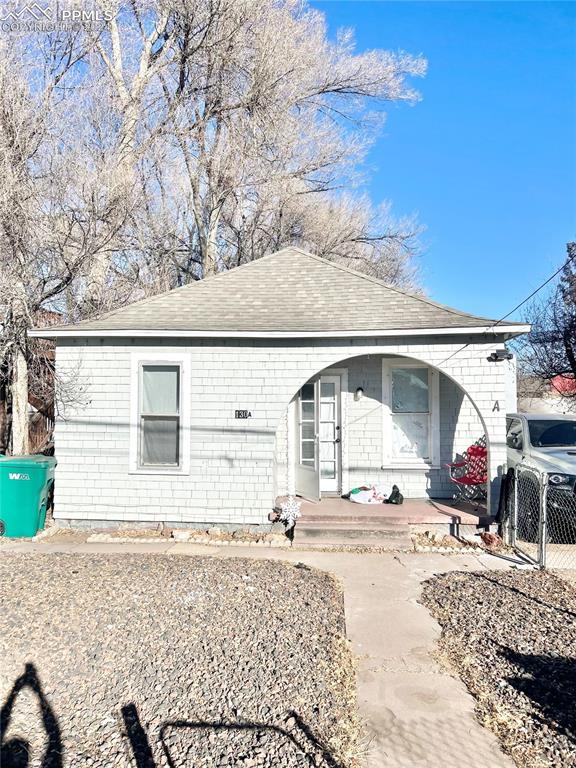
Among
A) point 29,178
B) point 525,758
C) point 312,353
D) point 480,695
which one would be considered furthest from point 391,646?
point 29,178

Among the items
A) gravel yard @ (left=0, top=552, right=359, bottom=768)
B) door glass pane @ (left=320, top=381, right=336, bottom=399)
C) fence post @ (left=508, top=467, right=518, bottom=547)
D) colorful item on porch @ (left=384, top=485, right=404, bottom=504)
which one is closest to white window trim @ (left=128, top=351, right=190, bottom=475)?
gravel yard @ (left=0, top=552, right=359, bottom=768)

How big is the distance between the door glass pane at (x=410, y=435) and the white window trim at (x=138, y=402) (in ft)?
11.0

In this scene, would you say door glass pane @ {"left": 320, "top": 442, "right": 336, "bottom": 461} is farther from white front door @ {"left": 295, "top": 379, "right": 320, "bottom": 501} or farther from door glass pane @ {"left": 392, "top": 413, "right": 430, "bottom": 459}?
door glass pane @ {"left": 392, "top": 413, "right": 430, "bottom": 459}

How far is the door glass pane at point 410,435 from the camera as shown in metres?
8.51

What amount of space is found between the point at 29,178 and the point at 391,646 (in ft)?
30.1

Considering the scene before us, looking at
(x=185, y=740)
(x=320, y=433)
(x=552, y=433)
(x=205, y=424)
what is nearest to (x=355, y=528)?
(x=320, y=433)

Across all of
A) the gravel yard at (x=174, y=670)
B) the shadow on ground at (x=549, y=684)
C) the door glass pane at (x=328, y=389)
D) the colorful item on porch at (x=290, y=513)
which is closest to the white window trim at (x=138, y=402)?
the colorful item on porch at (x=290, y=513)

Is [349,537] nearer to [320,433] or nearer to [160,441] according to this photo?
[320,433]

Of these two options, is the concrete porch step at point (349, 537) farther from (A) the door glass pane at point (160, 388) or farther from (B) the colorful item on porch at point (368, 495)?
(A) the door glass pane at point (160, 388)

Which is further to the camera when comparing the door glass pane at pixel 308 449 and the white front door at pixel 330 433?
the white front door at pixel 330 433

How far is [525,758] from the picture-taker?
2.72 m

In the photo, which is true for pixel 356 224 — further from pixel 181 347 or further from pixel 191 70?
pixel 181 347

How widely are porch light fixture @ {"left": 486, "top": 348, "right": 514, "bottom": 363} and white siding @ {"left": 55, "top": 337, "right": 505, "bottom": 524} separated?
8.4 inches

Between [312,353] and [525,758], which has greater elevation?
[312,353]
